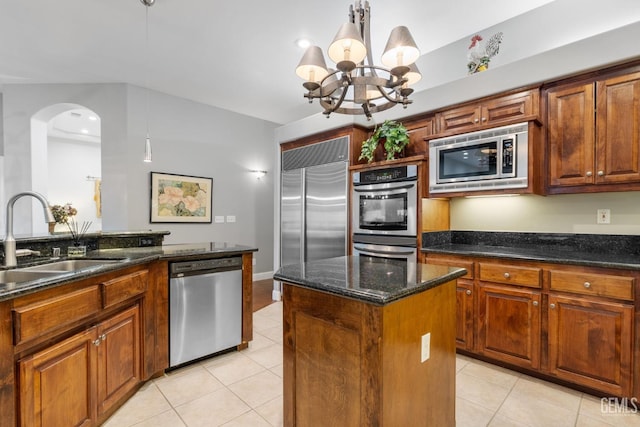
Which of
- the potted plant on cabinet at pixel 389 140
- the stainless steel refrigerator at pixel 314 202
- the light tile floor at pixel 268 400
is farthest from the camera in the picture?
the stainless steel refrigerator at pixel 314 202

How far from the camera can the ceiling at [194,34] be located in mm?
2699

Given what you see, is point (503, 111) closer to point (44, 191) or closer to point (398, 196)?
point (398, 196)

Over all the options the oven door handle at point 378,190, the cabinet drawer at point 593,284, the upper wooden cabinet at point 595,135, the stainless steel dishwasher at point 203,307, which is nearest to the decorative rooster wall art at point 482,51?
the upper wooden cabinet at point 595,135

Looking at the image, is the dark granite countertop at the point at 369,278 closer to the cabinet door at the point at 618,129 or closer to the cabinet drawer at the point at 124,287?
the cabinet drawer at the point at 124,287

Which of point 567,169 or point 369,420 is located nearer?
point 369,420

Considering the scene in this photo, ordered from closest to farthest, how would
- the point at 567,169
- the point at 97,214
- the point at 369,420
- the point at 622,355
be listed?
the point at 369,420, the point at 622,355, the point at 567,169, the point at 97,214

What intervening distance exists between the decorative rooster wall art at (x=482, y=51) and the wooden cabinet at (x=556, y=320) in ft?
5.93

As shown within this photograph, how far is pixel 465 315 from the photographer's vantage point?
2631 mm

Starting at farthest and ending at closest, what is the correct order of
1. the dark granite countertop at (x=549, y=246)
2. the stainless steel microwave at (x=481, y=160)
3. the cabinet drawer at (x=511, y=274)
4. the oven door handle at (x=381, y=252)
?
the oven door handle at (x=381, y=252) < the stainless steel microwave at (x=481, y=160) < the cabinet drawer at (x=511, y=274) < the dark granite countertop at (x=549, y=246)

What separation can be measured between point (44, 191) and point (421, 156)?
17.1ft

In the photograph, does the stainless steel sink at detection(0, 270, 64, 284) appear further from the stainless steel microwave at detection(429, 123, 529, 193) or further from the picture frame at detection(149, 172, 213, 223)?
the stainless steel microwave at detection(429, 123, 529, 193)

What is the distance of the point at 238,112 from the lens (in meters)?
5.50

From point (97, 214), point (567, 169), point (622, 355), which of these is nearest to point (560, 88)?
point (567, 169)

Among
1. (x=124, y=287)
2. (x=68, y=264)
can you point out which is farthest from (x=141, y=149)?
(x=124, y=287)
